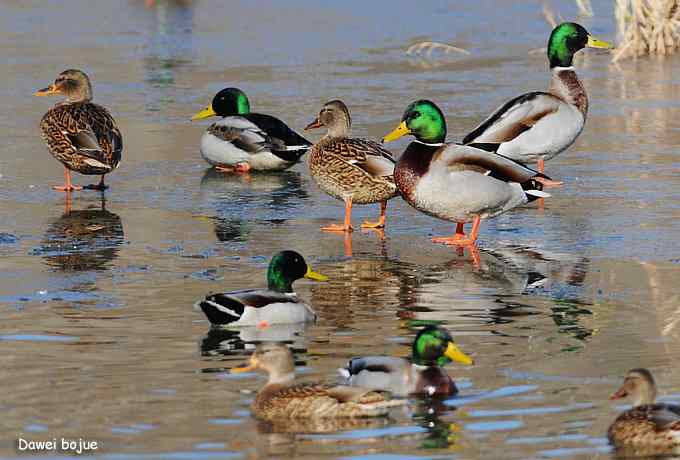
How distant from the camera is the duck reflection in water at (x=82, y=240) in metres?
10.6

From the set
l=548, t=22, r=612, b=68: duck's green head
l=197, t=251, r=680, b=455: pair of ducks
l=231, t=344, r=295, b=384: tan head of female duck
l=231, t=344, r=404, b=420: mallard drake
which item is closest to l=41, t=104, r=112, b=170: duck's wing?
l=548, t=22, r=612, b=68: duck's green head

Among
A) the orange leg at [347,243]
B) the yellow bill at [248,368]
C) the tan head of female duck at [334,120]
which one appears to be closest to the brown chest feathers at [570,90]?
the tan head of female duck at [334,120]

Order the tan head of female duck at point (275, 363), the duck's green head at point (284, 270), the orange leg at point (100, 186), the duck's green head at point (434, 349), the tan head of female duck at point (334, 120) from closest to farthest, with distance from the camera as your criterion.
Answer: the tan head of female duck at point (275, 363)
the duck's green head at point (434, 349)
the duck's green head at point (284, 270)
the tan head of female duck at point (334, 120)
the orange leg at point (100, 186)

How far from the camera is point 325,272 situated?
10.4 metres

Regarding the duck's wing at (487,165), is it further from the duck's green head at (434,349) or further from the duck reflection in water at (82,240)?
the duck's green head at (434,349)

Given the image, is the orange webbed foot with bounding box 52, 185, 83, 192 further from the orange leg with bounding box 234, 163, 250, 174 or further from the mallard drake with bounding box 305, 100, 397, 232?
the mallard drake with bounding box 305, 100, 397, 232

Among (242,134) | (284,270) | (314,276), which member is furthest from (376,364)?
(242,134)

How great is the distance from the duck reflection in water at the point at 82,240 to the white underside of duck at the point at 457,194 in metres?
2.14

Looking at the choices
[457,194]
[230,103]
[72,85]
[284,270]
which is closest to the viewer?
[284,270]

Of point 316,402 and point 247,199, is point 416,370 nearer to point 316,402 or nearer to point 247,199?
point 316,402

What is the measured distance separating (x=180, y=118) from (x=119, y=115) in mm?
637

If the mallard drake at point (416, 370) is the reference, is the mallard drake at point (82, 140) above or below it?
above

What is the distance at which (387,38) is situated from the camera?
2262 cm

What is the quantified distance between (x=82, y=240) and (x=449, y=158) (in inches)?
104
